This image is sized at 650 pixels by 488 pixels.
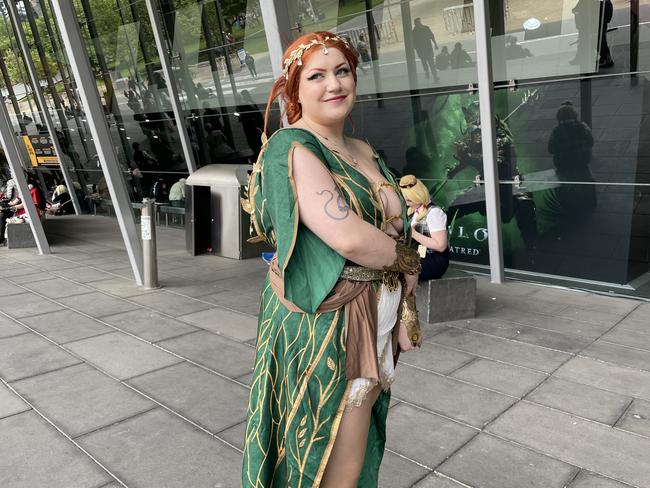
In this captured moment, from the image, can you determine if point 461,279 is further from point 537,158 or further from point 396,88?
point 396,88

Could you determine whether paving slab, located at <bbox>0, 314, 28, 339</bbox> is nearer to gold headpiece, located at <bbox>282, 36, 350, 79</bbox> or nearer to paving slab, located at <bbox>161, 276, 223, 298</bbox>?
paving slab, located at <bbox>161, 276, 223, 298</bbox>

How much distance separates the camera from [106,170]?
7445 millimetres

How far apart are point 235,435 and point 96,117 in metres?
5.20

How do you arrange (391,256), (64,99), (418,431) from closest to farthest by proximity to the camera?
(391,256) → (418,431) → (64,99)

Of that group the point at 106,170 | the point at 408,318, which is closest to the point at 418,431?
the point at 408,318

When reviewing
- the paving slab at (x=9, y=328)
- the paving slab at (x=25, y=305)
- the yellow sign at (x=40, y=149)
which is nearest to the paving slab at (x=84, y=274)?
the paving slab at (x=25, y=305)

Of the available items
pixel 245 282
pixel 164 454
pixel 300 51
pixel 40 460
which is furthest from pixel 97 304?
pixel 300 51

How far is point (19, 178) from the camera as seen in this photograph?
407 inches

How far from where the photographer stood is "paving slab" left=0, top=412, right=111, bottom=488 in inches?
125

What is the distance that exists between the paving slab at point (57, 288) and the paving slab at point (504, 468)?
19.3 feet

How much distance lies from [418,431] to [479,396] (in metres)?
0.68

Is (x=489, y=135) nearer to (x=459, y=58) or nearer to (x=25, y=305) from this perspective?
(x=459, y=58)

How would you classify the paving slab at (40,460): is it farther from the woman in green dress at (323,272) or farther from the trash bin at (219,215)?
the trash bin at (219,215)

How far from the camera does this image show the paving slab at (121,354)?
481cm
